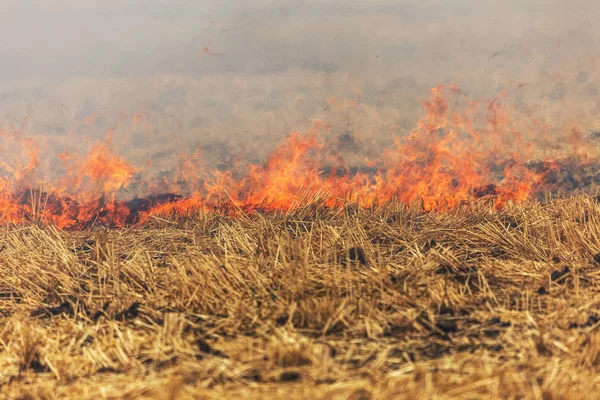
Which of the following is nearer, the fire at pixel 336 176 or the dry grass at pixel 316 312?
the dry grass at pixel 316 312

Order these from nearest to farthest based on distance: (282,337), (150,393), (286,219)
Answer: (150,393)
(282,337)
(286,219)

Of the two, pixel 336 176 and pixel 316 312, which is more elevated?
pixel 316 312

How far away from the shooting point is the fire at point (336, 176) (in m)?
8.60

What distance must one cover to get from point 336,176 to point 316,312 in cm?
444

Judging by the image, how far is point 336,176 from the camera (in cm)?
869

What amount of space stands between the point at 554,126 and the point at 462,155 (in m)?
1.52

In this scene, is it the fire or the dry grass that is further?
the fire

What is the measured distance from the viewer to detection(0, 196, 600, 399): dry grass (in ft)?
11.9

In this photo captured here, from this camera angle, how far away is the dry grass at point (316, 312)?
143 inches

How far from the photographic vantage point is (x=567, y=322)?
170 inches

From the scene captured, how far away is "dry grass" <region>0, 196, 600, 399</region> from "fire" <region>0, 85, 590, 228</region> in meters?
1.55

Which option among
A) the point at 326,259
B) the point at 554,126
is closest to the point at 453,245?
the point at 326,259

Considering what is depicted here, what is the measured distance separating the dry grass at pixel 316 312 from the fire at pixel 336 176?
1.55 metres

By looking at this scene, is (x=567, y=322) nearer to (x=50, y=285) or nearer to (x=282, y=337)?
(x=282, y=337)
